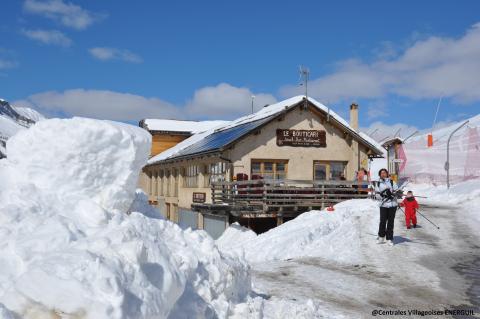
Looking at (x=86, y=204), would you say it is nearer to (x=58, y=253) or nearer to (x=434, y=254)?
(x=58, y=253)

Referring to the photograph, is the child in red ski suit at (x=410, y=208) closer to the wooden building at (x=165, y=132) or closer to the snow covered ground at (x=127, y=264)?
the snow covered ground at (x=127, y=264)

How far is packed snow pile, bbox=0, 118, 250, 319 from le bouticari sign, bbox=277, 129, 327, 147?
656 inches

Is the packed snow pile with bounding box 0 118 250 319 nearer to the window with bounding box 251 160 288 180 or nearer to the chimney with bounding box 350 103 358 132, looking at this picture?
the window with bounding box 251 160 288 180

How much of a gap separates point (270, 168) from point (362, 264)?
44.4 ft

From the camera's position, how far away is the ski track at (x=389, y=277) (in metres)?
7.21

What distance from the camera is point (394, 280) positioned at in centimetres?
880

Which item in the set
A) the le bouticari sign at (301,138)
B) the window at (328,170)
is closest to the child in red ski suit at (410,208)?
the window at (328,170)

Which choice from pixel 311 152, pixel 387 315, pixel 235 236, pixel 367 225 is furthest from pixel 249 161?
pixel 387 315

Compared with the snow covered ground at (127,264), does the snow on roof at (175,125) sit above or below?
above

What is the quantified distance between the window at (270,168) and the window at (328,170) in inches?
65.0

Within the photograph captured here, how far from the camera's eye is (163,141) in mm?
41250

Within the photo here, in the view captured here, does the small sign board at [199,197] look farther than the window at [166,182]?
No

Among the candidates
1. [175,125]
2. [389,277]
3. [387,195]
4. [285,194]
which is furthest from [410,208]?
[175,125]

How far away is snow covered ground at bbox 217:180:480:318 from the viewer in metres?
7.30
